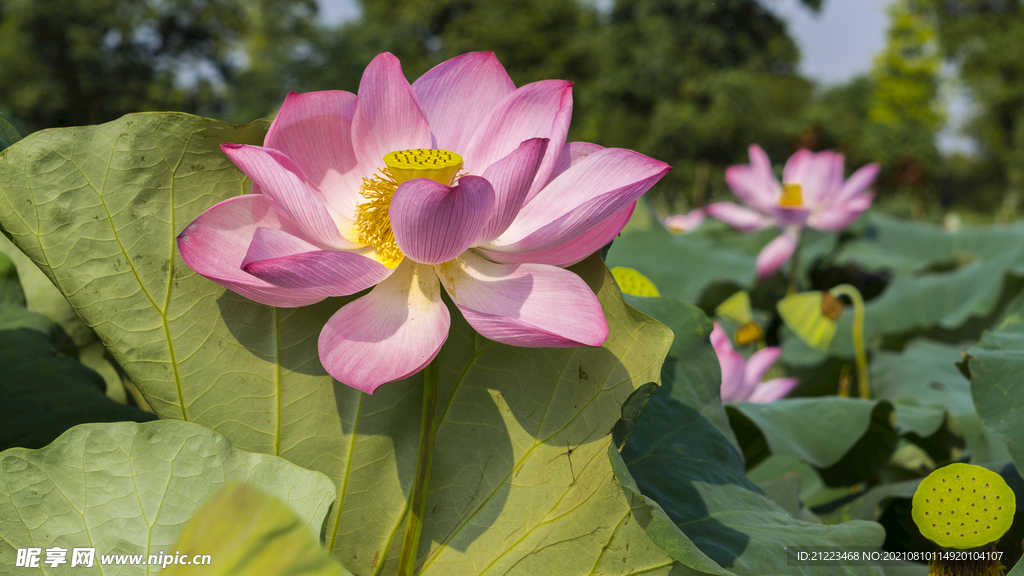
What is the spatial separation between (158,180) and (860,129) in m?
21.3

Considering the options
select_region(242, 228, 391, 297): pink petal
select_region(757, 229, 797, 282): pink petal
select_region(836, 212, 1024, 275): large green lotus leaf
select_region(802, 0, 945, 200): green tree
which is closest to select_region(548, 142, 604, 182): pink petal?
select_region(242, 228, 391, 297): pink petal

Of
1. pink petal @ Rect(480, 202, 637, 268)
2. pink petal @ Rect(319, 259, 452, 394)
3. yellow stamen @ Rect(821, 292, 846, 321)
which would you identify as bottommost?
yellow stamen @ Rect(821, 292, 846, 321)

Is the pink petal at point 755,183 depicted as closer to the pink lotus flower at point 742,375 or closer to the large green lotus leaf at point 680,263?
the large green lotus leaf at point 680,263

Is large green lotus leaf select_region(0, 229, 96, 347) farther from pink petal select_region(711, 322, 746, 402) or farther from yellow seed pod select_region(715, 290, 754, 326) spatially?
yellow seed pod select_region(715, 290, 754, 326)

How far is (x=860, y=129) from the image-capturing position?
61.8 feet

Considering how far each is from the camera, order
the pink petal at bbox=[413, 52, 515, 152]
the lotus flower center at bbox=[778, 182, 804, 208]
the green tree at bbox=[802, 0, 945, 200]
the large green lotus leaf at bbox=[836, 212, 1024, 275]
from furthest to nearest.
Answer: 1. the green tree at bbox=[802, 0, 945, 200]
2. the large green lotus leaf at bbox=[836, 212, 1024, 275]
3. the lotus flower center at bbox=[778, 182, 804, 208]
4. the pink petal at bbox=[413, 52, 515, 152]

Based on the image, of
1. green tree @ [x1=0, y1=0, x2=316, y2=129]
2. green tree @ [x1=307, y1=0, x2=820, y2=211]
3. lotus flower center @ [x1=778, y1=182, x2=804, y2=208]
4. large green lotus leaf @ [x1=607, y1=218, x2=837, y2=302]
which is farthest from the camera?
green tree @ [x1=307, y1=0, x2=820, y2=211]

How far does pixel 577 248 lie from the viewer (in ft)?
1.30

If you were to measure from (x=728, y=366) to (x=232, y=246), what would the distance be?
0.68m

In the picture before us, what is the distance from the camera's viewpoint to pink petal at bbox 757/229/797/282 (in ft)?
5.44

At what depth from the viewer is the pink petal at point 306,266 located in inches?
12.8

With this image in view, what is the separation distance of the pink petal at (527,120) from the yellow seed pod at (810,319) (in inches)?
32.5

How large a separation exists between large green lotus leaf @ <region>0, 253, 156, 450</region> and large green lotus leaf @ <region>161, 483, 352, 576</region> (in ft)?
1.11

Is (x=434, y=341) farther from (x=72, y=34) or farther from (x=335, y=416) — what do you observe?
(x=72, y=34)
